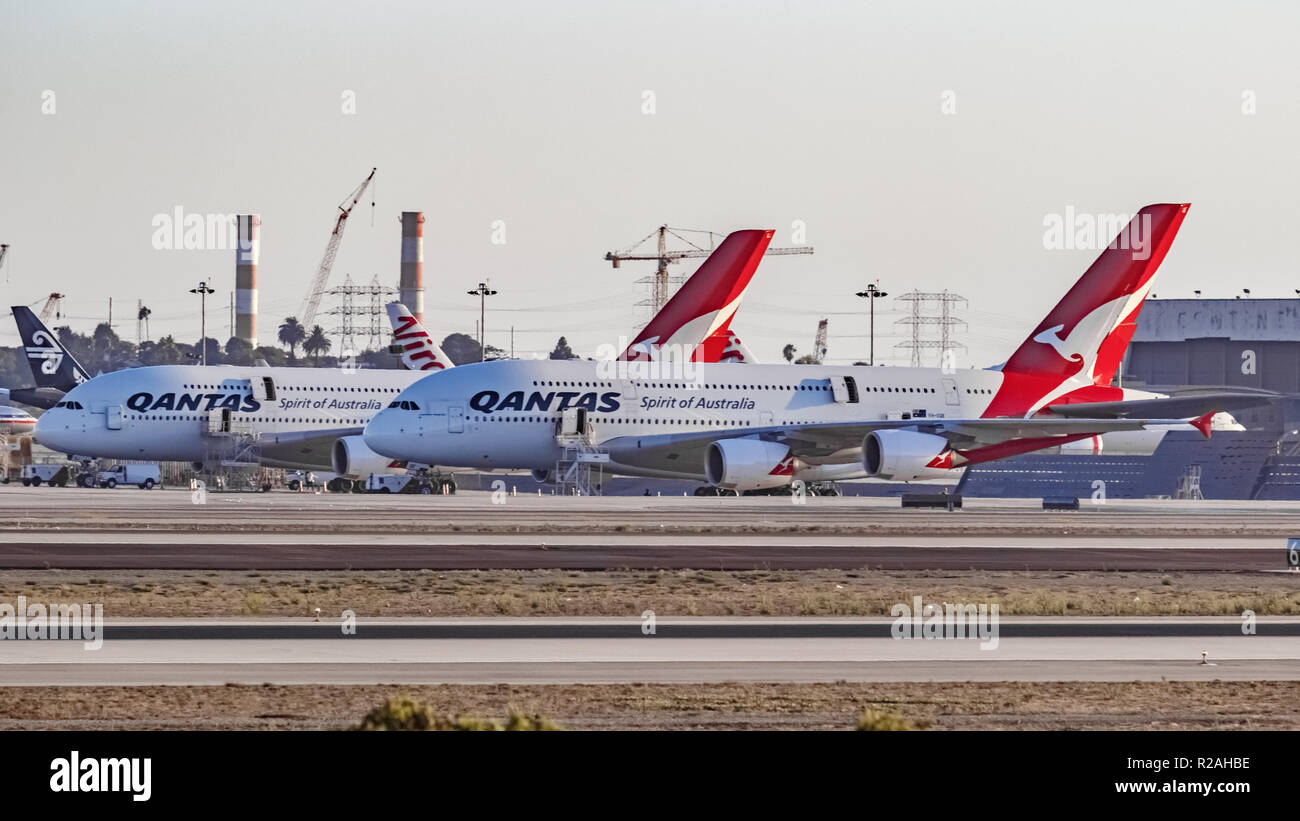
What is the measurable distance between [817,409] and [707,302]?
34.0 feet

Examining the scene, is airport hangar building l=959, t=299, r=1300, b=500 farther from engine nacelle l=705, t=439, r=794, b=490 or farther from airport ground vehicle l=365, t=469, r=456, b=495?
airport ground vehicle l=365, t=469, r=456, b=495

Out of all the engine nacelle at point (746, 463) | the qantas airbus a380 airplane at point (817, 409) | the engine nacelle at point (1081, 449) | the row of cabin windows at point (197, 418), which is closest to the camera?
the engine nacelle at point (746, 463)

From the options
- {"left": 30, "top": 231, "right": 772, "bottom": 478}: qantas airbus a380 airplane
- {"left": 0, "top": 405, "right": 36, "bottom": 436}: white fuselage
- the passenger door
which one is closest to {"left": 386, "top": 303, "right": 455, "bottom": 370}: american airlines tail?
{"left": 30, "top": 231, "right": 772, "bottom": 478}: qantas airbus a380 airplane

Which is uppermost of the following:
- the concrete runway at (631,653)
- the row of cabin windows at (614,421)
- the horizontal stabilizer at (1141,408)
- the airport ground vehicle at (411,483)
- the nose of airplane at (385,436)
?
the horizontal stabilizer at (1141,408)

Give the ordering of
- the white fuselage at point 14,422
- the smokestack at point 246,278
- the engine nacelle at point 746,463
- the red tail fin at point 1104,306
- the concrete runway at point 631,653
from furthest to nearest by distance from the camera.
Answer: the smokestack at point 246,278
the white fuselage at point 14,422
the red tail fin at point 1104,306
the engine nacelle at point 746,463
the concrete runway at point 631,653

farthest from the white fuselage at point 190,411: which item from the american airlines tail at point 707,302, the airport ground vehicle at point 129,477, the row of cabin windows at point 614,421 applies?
the row of cabin windows at point 614,421

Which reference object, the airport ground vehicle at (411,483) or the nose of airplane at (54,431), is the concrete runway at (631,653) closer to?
the nose of airplane at (54,431)

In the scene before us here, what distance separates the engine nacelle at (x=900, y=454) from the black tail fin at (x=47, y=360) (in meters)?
66.4

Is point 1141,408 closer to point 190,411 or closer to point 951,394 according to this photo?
point 951,394

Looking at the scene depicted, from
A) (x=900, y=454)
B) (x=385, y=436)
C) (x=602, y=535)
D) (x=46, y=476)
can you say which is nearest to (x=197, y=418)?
(x=385, y=436)

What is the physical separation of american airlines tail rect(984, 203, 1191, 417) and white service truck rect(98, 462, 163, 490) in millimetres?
42177

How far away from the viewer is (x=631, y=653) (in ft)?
80.6

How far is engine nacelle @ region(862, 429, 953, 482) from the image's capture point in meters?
68.5

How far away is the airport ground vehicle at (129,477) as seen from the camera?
3558 inches
